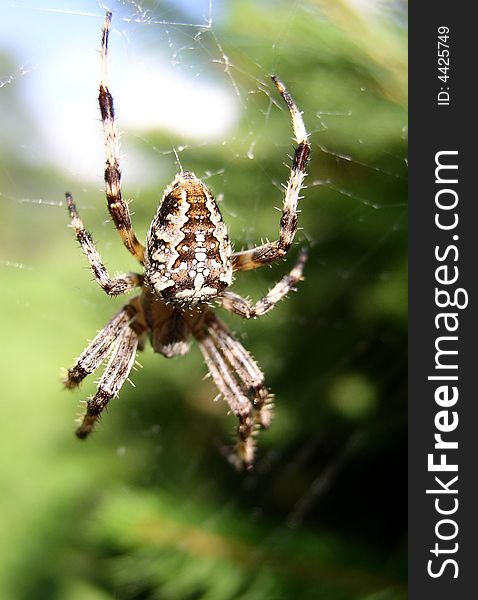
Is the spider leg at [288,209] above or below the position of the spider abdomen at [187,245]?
above

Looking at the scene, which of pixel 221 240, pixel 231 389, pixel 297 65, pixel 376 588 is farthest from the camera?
pixel 231 389

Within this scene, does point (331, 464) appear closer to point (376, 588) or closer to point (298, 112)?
point (376, 588)

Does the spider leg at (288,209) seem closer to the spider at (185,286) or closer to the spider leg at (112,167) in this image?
the spider at (185,286)

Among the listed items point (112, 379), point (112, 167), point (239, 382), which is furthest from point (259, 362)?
point (112, 167)

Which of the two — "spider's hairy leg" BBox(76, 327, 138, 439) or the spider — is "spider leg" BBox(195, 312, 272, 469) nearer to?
the spider

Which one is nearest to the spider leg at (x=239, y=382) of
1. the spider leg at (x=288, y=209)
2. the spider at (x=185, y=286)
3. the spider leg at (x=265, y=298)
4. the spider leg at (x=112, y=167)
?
the spider at (x=185, y=286)

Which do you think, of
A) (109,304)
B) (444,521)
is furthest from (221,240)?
(444,521)
